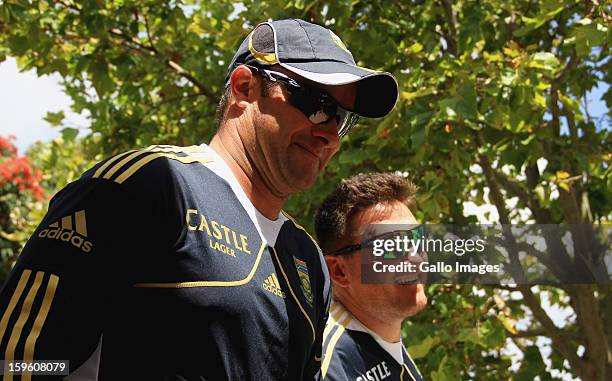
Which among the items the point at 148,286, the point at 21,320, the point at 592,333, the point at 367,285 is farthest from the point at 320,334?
the point at 592,333

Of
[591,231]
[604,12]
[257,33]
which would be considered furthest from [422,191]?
[257,33]

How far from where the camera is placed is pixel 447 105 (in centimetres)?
474

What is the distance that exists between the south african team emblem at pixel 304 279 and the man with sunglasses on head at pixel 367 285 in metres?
0.75

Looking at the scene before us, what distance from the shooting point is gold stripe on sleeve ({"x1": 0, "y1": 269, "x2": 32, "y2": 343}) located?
1401mm

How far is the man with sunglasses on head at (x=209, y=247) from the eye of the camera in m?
1.46

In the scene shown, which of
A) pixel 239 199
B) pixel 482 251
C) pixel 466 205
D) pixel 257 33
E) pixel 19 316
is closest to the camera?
pixel 19 316

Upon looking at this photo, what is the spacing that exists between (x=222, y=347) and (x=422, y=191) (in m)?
4.37

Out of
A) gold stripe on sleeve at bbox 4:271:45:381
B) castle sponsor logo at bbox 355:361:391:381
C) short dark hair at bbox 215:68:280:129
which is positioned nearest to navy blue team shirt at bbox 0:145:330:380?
gold stripe on sleeve at bbox 4:271:45:381

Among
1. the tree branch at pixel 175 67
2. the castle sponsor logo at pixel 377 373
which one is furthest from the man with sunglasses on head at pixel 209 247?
the tree branch at pixel 175 67

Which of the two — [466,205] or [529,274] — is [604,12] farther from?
[466,205]

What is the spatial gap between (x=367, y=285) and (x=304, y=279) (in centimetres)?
114

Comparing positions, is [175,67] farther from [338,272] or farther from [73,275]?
[73,275]

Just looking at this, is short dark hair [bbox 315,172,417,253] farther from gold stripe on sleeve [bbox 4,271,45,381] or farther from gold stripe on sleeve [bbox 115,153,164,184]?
gold stripe on sleeve [bbox 4,271,45,381]

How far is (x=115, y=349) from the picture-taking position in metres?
1.53
